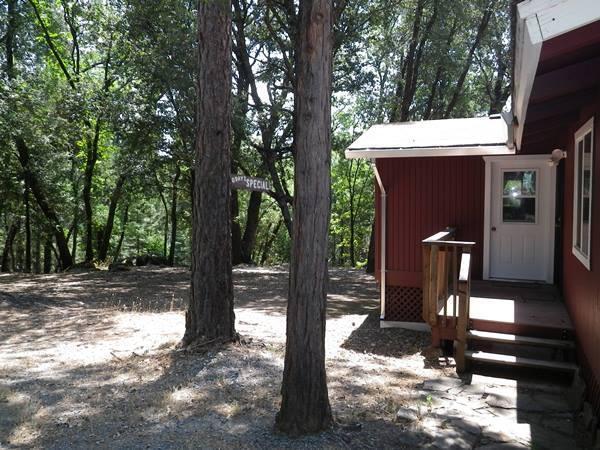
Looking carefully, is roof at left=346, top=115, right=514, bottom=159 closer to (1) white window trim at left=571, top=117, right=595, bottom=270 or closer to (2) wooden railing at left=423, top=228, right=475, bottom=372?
(1) white window trim at left=571, top=117, right=595, bottom=270

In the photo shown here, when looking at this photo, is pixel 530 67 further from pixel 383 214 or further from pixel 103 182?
pixel 103 182

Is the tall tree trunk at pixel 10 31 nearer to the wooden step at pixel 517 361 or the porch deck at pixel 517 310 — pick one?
the porch deck at pixel 517 310

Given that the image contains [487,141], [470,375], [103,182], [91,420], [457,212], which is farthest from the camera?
[103,182]

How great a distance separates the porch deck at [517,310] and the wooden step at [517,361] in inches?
14.3

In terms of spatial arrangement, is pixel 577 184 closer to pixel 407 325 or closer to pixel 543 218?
pixel 543 218

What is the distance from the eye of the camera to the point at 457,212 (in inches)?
325

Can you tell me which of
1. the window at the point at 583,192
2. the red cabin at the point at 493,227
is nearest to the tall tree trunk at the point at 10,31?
the red cabin at the point at 493,227

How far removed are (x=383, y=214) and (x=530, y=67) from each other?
5.49m

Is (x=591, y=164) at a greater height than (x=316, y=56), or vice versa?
(x=316, y=56)

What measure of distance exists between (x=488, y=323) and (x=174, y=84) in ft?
32.4

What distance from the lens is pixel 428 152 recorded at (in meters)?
7.51

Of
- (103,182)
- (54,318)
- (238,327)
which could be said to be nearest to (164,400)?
(238,327)

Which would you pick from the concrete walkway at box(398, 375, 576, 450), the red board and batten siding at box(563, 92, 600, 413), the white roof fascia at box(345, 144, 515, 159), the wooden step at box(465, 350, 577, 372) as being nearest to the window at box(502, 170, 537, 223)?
the white roof fascia at box(345, 144, 515, 159)

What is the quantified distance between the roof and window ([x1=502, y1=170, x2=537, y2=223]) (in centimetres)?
78
